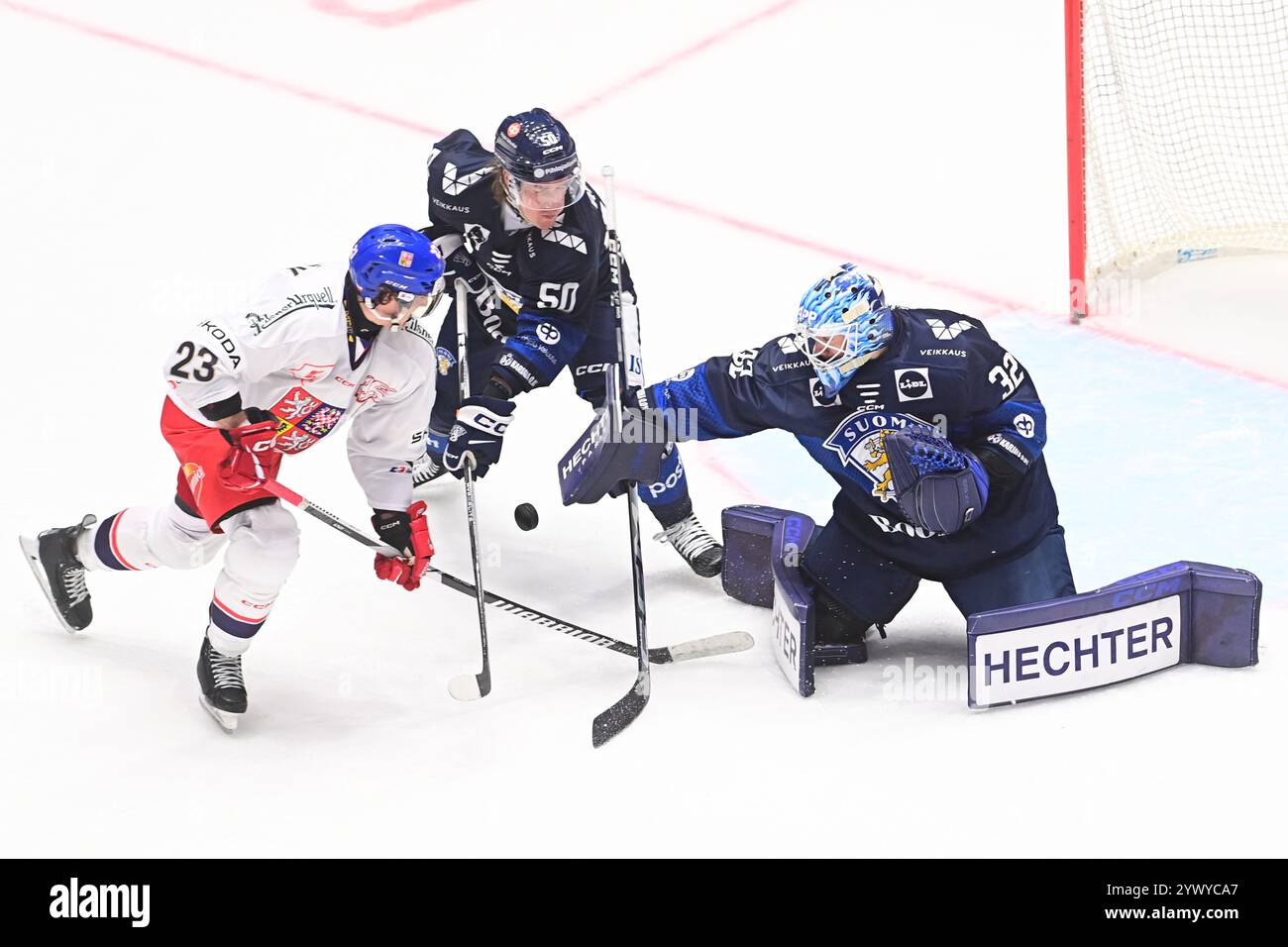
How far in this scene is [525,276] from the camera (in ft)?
14.5

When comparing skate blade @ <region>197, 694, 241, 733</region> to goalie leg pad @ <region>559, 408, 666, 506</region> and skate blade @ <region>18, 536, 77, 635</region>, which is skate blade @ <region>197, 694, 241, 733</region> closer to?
skate blade @ <region>18, 536, 77, 635</region>

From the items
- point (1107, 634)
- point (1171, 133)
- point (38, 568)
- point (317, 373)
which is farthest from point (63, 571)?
point (1171, 133)

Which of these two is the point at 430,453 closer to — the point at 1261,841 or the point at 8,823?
the point at 8,823

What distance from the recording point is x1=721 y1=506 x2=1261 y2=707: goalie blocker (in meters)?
3.86

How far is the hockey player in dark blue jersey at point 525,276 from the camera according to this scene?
4281 mm

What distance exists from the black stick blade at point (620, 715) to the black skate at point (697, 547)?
0.68m

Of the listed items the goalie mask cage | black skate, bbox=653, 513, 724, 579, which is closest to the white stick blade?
black skate, bbox=653, 513, 724, 579

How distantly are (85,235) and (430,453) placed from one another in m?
2.40

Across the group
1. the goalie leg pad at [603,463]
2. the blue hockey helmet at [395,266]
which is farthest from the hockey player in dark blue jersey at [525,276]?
the blue hockey helmet at [395,266]

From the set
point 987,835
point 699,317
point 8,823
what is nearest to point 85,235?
point 699,317

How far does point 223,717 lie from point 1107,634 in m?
1.97

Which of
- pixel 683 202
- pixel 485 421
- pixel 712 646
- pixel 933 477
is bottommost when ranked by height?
pixel 712 646

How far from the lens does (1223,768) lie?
356 cm

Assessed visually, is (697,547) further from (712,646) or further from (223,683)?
(223,683)
